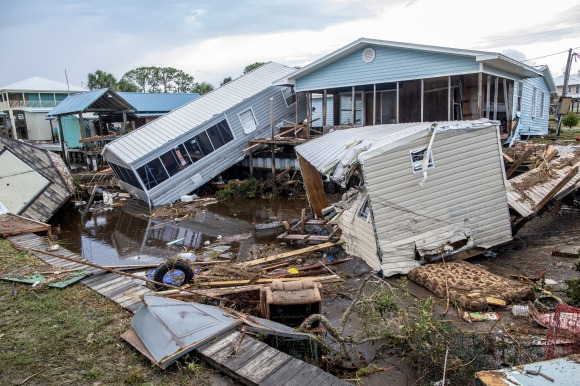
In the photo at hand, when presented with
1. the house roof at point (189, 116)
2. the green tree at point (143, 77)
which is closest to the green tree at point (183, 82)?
the green tree at point (143, 77)

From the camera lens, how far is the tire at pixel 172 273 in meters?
8.18

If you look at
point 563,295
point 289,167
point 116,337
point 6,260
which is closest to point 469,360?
point 563,295

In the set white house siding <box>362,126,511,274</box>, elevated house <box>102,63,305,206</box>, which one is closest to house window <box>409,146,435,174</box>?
white house siding <box>362,126,511,274</box>

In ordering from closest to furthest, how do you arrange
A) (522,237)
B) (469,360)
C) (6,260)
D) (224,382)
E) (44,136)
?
(224,382)
(469,360)
(6,260)
(522,237)
(44,136)

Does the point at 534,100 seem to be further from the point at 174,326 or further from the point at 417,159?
the point at 174,326

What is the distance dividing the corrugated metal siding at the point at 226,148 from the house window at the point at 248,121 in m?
0.20

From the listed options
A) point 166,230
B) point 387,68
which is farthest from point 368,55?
point 166,230

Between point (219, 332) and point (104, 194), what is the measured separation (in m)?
18.4

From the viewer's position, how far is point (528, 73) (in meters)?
18.5

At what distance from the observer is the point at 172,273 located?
8234 millimetres

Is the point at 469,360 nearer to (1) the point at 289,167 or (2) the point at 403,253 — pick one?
(2) the point at 403,253

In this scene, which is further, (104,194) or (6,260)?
(104,194)

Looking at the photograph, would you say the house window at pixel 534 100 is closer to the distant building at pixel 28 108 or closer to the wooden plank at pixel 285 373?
the wooden plank at pixel 285 373

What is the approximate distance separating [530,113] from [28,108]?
47635 millimetres
